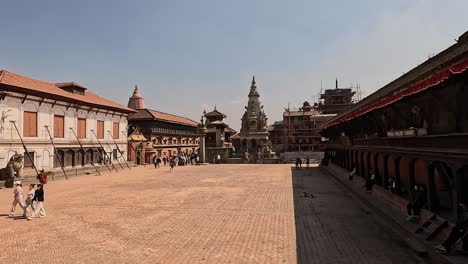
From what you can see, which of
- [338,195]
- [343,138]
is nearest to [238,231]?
[338,195]

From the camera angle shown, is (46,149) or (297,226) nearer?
(297,226)

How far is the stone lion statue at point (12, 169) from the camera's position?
2483 centimetres

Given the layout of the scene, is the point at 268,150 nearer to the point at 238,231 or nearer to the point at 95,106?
the point at 95,106

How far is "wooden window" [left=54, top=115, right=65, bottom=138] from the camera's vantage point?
109ft

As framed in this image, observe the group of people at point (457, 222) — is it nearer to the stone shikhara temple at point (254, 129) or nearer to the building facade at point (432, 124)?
the building facade at point (432, 124)

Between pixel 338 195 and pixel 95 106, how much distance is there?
30.0 m

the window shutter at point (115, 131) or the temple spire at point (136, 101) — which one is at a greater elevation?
the temple spire at point (136, 101)

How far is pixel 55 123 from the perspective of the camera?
33.1 metres

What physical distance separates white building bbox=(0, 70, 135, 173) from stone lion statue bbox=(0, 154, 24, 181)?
5.16ft

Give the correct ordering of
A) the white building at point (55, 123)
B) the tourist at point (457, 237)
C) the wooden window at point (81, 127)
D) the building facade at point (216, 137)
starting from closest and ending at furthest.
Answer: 1. the tourist at point (457, 237)
2. the white building at point (55, 123)
3. the wooden window at point (81, 127)
4. the building facade at point (216, 137)

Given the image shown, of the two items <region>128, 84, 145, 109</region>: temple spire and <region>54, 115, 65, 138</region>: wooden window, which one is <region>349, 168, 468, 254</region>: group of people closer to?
<region>54, 115, 65, 138</region>: wooden window

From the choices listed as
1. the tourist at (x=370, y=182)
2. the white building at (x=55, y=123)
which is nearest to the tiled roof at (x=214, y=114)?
the white building at (x=55, y=123)

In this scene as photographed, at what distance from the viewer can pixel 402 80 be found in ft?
44.9

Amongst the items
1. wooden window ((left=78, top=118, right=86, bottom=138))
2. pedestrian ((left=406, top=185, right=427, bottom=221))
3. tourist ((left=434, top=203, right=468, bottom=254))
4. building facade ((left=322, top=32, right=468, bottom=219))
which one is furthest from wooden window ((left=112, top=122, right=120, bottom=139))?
tourist ((left=434, top=203, right=468, bottom=254))
